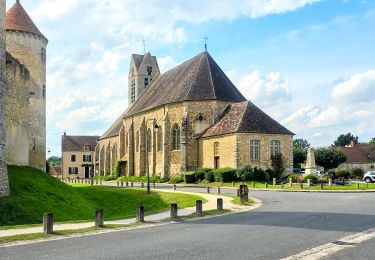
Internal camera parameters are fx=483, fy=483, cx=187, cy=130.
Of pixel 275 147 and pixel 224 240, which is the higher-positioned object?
pixel 275 147

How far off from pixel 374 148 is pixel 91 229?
79.9 meters

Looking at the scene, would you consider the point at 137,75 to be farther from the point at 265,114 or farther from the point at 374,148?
the point at 374,148

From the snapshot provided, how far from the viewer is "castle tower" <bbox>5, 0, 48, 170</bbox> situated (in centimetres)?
3800

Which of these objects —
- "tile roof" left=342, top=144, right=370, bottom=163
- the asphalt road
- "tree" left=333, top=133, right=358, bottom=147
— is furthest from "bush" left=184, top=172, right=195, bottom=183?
"tree" left=333, top=133, right=358, bottom=147

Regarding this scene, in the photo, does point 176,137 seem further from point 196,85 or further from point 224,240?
point 224,240

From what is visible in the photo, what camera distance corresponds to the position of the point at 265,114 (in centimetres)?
4725

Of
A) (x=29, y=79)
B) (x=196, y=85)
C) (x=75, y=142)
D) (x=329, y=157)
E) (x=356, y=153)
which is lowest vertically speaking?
(x=329, y=157)

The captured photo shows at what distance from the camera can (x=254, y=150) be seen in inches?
1766

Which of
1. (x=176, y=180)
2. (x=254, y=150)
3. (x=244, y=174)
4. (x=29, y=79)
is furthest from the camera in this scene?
(x=176, y=180)

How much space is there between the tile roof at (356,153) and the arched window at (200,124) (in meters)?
40.2

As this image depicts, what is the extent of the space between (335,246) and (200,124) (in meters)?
40.2

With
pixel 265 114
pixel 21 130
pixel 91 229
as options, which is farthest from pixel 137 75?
pixel 91 229

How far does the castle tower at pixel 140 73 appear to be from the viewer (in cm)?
7850

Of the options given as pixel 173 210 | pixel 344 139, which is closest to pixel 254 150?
pixel 173 210
